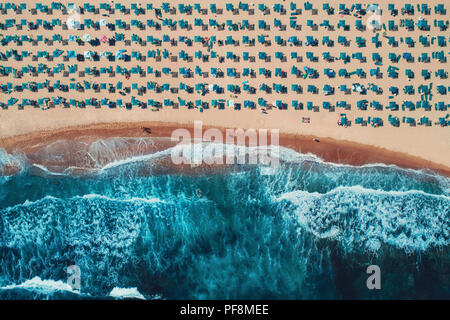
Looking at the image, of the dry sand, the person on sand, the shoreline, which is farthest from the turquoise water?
the person on sand

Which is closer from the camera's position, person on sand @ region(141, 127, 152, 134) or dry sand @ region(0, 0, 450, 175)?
dry sand @ region(0, 0, 450, 175)

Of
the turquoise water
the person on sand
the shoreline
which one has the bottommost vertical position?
the turquoise water

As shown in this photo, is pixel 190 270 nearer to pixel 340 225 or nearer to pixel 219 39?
pixel 340 225

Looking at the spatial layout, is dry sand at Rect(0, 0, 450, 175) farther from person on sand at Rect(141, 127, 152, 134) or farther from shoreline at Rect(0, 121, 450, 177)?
person on sand at Rect(141, 127, 152, 134)

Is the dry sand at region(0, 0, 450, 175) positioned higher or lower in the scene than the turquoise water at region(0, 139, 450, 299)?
higher

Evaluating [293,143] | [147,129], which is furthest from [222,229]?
[147,129]

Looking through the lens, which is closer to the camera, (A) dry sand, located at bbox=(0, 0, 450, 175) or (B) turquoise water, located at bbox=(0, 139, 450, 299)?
(A) dry sand, located at bbox=(0, 0, 450, 175)

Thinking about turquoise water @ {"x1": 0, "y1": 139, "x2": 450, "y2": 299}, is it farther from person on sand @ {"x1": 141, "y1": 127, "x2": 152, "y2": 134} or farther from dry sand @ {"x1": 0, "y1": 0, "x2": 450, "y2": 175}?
person on sand @ {"x1": 141, "y1": 127, "x2": 152, "y2": 134}

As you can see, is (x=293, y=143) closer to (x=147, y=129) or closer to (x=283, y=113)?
(x=283, y=113)
